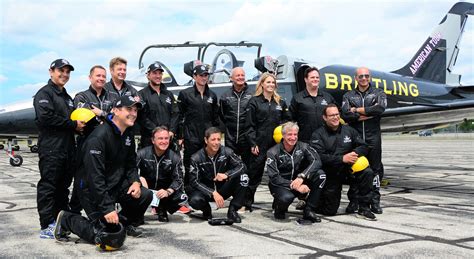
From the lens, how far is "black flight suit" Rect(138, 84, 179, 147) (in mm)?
5723

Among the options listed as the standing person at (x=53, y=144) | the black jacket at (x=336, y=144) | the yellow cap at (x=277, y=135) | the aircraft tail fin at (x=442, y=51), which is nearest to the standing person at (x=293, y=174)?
the black jacket at (x=336, y=144)

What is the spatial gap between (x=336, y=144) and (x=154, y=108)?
2502mm

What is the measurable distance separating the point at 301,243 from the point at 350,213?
1.80 m

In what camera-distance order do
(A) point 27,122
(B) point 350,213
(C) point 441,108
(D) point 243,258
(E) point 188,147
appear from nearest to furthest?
(D) point 243,258, (B) point 350,213, (E) point 188,147, (C) point 441,108, (A) point 27,122

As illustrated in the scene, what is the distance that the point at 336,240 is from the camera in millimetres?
4098

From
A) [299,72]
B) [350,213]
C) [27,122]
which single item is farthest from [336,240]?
[27,122]

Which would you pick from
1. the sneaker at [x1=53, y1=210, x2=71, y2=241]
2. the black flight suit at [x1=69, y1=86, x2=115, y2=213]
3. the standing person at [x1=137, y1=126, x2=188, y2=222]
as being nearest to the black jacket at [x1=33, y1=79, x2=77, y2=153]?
the black flight suit at [x1=69, y1=86, x2=115, y2=213]

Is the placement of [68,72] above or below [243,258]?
above

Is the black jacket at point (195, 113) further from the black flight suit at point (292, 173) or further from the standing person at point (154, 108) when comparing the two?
the black flight suit at point (292, 173)

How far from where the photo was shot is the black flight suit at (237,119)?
601 cm

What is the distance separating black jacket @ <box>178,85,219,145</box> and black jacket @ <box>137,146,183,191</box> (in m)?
0.80

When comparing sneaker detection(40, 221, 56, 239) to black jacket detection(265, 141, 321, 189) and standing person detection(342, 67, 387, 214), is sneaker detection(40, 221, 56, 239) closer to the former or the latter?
black jacket detection(265, 141, 321, 189)

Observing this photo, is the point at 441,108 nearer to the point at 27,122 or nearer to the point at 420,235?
the point at 420,235

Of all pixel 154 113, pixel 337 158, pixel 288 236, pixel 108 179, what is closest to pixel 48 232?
pixel 108 179
